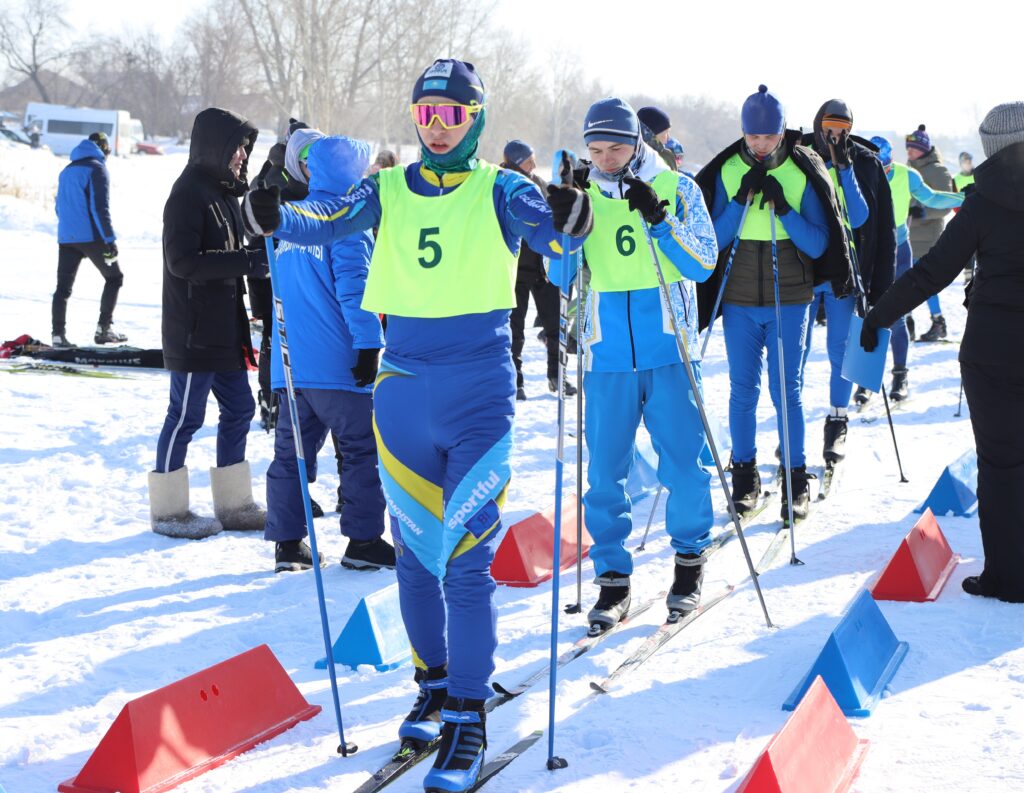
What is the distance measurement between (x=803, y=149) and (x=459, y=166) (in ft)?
9.73

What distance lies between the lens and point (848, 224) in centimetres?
670

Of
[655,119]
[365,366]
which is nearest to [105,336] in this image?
[655,119]

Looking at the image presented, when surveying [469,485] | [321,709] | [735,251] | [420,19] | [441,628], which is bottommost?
[321,709]

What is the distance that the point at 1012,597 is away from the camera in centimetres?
489

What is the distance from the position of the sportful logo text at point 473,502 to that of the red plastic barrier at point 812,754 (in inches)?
40.1

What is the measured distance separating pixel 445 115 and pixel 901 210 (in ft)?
21.4

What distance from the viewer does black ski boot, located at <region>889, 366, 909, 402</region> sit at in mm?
9750

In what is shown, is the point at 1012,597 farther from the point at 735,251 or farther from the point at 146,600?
the point at 146,600

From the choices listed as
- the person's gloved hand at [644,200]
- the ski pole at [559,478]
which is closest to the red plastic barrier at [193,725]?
the ski pole at [559,478]

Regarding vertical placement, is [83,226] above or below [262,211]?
above

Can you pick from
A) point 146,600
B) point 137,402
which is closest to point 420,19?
point 137,402

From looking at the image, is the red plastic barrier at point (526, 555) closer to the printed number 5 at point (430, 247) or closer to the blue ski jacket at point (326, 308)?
the blue ski jacket at point (326, 308)

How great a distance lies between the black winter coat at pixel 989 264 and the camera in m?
4.62

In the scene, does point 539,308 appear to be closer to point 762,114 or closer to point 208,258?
point 762,114
